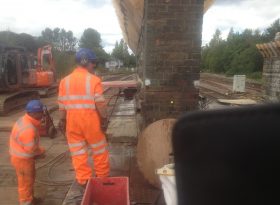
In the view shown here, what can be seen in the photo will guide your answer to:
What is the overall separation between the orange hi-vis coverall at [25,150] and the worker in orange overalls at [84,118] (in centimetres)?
47

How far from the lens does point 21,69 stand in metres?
16.9

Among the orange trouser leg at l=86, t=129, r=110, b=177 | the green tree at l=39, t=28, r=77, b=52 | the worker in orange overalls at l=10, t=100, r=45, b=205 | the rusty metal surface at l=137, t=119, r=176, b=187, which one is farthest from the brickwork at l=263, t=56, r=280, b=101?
the green tree at l=39, t=28, r=77, b=52

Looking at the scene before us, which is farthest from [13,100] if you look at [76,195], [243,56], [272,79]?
[243,56]

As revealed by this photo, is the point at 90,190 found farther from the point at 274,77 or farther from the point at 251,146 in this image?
the point at 274,77

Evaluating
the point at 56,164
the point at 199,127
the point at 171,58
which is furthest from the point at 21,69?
the point at 199,127

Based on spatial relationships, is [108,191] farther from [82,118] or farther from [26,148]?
[26,148]

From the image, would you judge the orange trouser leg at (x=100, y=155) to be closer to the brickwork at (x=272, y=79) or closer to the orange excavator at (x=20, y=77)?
the brickwork at (x=272, y=79)

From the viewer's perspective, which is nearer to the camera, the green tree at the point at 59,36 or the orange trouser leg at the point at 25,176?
the orange trouser leg at the point at 25,176

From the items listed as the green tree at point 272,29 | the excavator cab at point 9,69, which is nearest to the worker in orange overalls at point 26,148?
the excavator cab at point 9,69

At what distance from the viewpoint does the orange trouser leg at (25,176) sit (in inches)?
195

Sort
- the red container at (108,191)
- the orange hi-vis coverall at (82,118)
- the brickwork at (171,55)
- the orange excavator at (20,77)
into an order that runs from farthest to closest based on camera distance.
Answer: the orange excavator at (20,77)
the brickwork at (171,55)
the orange hi-vis coverall at (82,118)
the red container at (108,191)

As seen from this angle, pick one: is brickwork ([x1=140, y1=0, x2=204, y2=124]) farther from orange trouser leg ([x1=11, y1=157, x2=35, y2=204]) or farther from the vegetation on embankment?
the vegetation on embankment

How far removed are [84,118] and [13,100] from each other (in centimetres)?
→ 1186

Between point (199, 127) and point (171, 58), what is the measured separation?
5.48 metres
